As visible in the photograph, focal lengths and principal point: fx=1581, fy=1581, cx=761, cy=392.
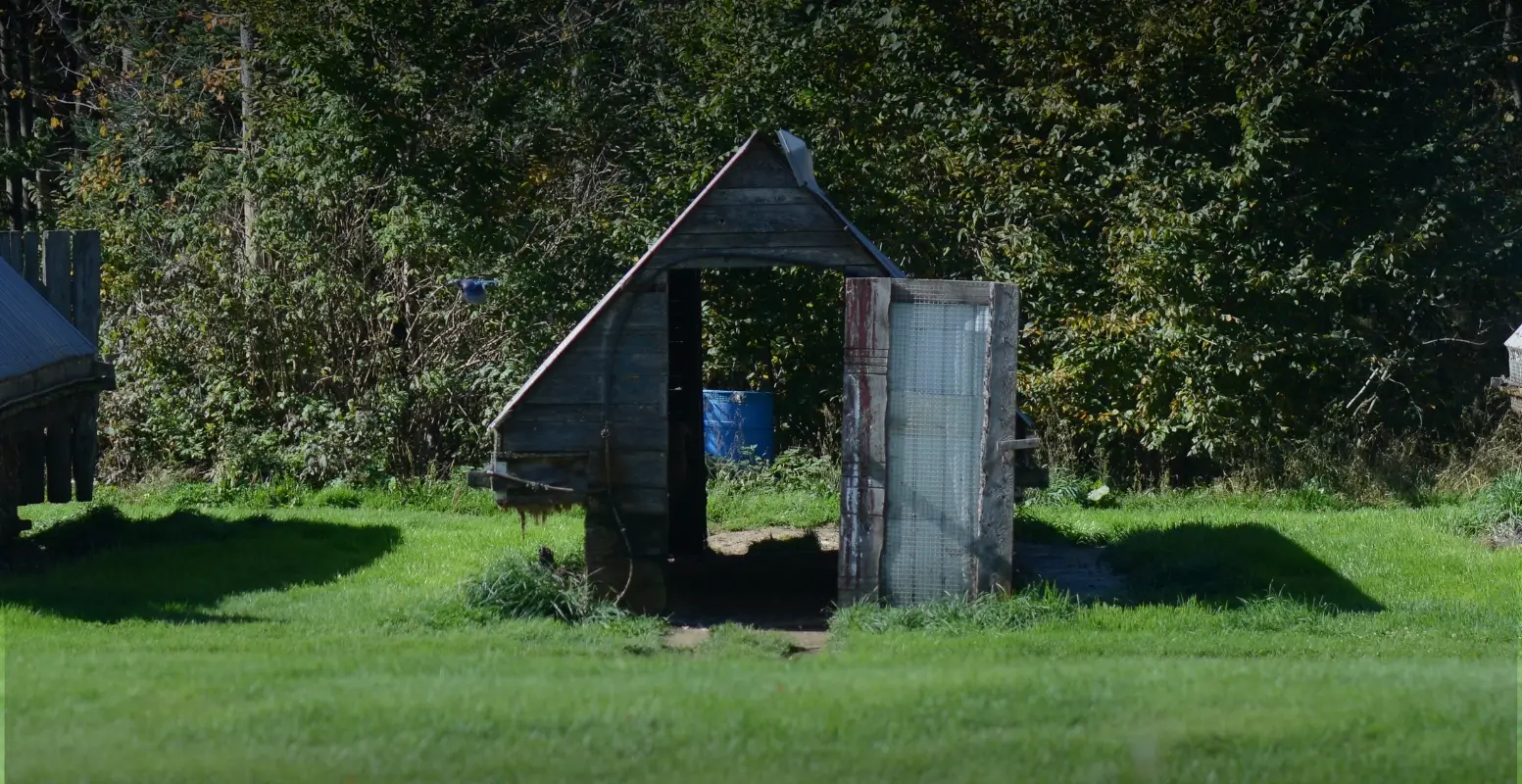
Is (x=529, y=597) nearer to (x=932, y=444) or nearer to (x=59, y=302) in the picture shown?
(x=932, y=444)

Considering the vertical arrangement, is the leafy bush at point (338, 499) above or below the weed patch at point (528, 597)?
below

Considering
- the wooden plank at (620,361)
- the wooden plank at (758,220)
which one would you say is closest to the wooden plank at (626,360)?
the wooden plank at (620,361)

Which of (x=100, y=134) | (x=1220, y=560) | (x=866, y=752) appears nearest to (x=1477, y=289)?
(x=1220, y=560)

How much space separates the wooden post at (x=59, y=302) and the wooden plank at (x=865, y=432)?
7.16 m

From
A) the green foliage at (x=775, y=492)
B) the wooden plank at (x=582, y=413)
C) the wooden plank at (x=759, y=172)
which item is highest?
the wooden plank at (x=759, y=172)

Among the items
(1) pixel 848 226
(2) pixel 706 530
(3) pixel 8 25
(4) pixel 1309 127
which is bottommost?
(2) pixel 706 530

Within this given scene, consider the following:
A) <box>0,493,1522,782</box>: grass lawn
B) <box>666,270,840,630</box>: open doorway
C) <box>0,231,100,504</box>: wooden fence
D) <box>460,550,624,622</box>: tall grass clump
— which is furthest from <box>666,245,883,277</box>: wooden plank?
<box>0,231,100,504</box>: wooden fence

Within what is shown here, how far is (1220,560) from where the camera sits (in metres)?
12.0

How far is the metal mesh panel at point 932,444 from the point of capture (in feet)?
34.9

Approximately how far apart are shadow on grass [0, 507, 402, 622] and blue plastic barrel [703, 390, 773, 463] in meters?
4.16

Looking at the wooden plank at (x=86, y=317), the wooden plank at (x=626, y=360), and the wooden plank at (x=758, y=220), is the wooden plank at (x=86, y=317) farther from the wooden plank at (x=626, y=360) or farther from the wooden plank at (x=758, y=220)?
the wooden plank at (x=758, y=220)

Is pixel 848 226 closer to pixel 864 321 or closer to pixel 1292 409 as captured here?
pixel 864 321

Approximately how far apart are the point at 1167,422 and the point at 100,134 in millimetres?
16844

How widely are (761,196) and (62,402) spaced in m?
6.44
